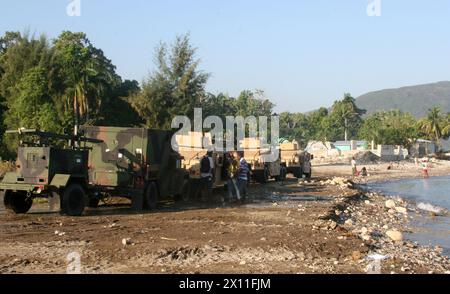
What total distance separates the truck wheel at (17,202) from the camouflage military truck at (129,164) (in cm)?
166

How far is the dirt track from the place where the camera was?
845cm

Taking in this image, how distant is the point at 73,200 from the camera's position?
14.2 m

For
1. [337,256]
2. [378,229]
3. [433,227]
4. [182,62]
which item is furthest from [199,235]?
[182,62]

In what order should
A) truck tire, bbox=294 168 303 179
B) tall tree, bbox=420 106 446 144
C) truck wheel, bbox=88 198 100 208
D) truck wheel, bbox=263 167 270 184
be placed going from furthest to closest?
tall tree, bbox=420 106 446 144
truck tire, bbox=294 168 303 179
truck wheel, bbox=263 167 270 184
truck wheel, bbox=88 198 100 208

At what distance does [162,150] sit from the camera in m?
17.0

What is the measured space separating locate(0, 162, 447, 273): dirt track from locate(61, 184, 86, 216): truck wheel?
0.26m

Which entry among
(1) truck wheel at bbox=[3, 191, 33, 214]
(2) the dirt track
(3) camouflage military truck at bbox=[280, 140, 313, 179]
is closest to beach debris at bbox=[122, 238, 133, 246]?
(2) the dirt track

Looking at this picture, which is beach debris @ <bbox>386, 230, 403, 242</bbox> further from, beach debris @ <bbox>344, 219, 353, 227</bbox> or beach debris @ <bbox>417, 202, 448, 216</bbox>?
beach debris @ <bbox>417, 202, 448, 216</bbox>

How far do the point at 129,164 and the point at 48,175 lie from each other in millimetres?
2796

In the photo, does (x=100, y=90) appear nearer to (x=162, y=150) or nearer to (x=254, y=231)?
(x=162, y=150)

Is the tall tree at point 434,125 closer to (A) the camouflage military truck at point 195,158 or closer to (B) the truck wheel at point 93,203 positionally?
(A) the camouflage military truck at point 195,158

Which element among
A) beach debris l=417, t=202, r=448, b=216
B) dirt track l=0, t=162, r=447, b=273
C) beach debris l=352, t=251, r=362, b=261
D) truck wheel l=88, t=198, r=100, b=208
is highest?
truck wheel l=88, t=198, r=100, b=208

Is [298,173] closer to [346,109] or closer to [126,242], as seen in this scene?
[126,242]

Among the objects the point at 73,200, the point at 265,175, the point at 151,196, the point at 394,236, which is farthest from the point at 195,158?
the point at 265,175
